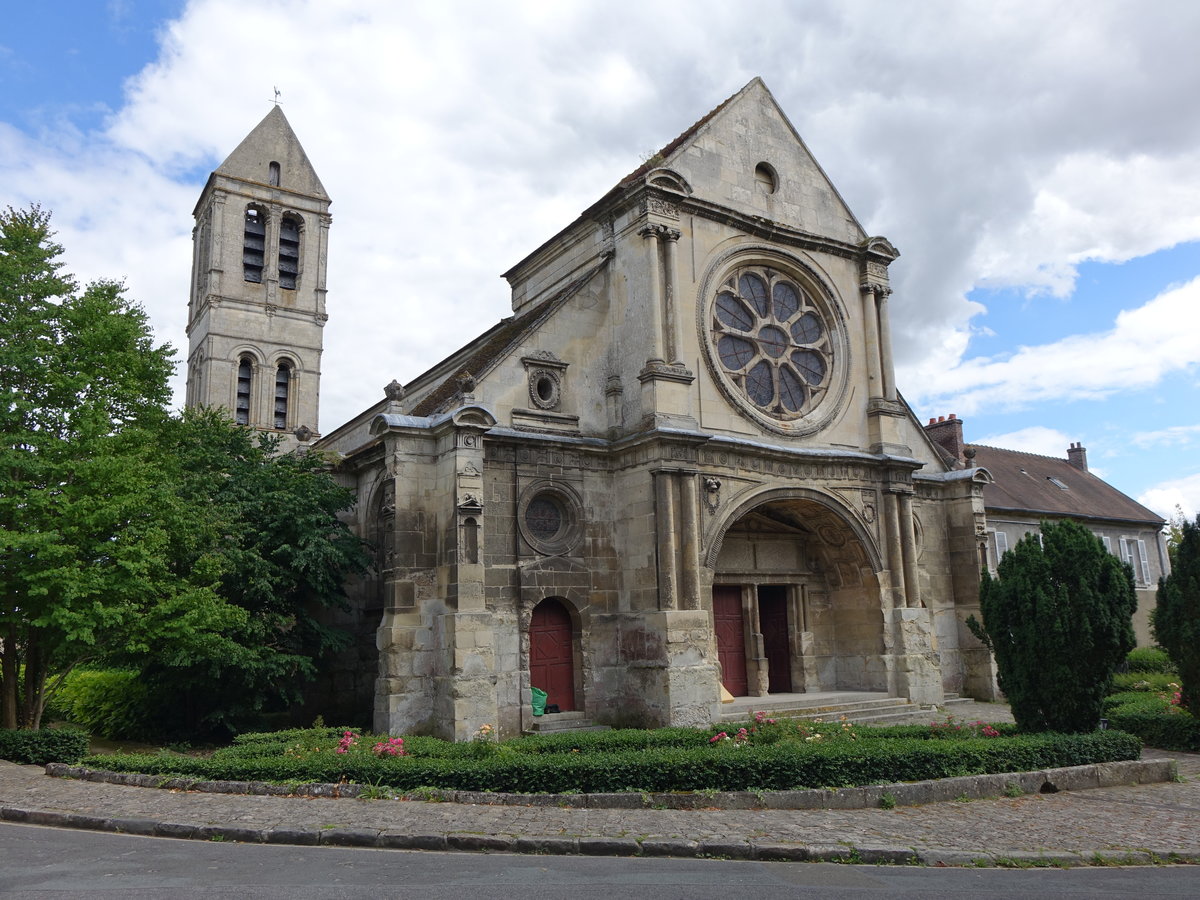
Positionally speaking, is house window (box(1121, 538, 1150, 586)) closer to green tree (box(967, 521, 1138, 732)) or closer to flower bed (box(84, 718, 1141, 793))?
green tree (box(967, 521, 1138, 732))

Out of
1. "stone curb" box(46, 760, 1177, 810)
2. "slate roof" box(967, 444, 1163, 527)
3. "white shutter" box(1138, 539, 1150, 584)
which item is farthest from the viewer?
"white shutter" box(1138, 539, 1150, 584)

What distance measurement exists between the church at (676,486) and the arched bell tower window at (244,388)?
1269 cm

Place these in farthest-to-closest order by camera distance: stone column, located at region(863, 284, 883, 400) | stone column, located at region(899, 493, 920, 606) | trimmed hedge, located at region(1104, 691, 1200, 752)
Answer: stone column, located at region(863, 284, 883, 400) → stone column, located at region(899, 493, 920, 606) → trimmed hedge, located at region(1104, 691, 1200, 752)

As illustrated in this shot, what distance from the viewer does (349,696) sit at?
19.3 m

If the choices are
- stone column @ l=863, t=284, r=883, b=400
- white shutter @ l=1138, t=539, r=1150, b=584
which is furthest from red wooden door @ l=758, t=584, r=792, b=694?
white shutter @ l=1138, t=539, r=1150, b=584

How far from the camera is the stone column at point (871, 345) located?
21656 mm

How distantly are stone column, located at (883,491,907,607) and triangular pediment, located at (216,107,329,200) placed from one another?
1037 inches

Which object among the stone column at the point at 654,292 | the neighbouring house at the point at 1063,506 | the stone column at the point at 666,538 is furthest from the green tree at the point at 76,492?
the neighbouring house at the point at 1063,506

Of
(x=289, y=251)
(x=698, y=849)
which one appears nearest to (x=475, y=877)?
(x=698, y=849)

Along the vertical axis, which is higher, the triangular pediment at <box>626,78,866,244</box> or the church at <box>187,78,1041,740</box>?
the triangular pediment at <box>626,78,866,244</box>

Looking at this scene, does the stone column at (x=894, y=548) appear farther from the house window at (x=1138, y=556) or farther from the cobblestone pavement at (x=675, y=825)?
the house window at (x=1138, y=556)

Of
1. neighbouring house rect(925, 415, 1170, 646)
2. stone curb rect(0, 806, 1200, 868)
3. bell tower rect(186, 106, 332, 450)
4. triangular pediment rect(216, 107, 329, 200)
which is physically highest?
triangular pediment rect(216, 107, 329, 200)

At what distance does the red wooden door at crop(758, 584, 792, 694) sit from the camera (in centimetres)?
2122

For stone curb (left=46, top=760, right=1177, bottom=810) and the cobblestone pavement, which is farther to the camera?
stone curb (left=46, top=760, right=1177, bottom=810)
